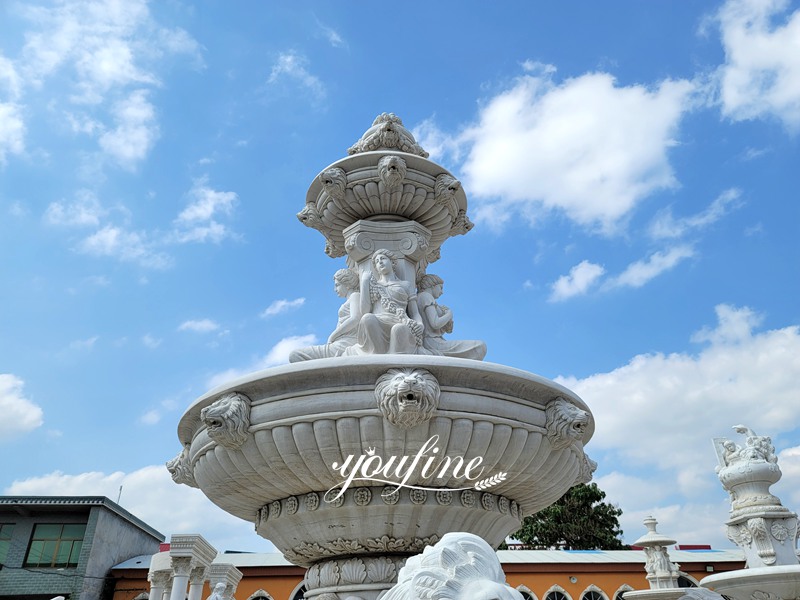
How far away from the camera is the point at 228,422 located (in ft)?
10.9

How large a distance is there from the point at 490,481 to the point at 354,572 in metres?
1.00

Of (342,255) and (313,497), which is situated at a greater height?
(342,255)

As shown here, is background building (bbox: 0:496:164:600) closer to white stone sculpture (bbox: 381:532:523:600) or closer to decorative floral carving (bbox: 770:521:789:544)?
decorative floral carving (bbox: 770:521:789:544)

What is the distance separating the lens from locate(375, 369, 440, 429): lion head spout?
10.3 feet

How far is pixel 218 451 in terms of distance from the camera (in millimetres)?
3512

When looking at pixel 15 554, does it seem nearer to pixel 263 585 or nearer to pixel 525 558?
pixel 263 585

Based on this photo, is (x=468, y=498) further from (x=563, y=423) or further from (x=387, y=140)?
(x=387, y=140)

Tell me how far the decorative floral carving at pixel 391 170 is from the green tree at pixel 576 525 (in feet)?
85.1

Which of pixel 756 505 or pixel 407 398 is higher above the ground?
pixel 756 505

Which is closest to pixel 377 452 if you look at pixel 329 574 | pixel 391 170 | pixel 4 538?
pixel 329 574

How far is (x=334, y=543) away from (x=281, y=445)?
771 millimetres

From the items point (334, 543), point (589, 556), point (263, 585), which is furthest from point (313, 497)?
point (589, 556)

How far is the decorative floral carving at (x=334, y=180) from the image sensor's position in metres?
5.08

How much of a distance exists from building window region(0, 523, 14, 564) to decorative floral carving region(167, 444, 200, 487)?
71.9ft
